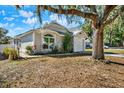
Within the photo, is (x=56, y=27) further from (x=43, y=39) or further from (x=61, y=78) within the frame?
(x=61, y=78)

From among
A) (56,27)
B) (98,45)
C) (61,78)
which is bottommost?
(61,78)

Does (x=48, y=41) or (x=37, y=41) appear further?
(x=48, y=41)

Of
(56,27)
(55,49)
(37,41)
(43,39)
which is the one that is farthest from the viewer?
(56,27)

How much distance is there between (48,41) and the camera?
2158 centimetres

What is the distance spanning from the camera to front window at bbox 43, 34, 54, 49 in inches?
839

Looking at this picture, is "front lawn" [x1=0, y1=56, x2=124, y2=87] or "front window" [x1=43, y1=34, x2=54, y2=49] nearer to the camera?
"front lawn" [x1=0, y1=56, x2=124, y2=87]

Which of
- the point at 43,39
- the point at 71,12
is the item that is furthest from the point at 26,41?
the point at 71,12

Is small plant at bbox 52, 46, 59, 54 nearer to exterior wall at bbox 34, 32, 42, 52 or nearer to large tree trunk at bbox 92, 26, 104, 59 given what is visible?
exterior wall at bbox 34, 32, 42, 52

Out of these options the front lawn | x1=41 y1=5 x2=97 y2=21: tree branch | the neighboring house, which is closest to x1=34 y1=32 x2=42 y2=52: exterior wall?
the neighboring house

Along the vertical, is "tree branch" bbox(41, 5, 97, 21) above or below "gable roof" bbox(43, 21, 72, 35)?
below

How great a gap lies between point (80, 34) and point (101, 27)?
45.1 feet

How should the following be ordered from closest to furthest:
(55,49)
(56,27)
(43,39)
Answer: (43,39) < (55,49) < (56,27)

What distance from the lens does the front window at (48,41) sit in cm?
2131
